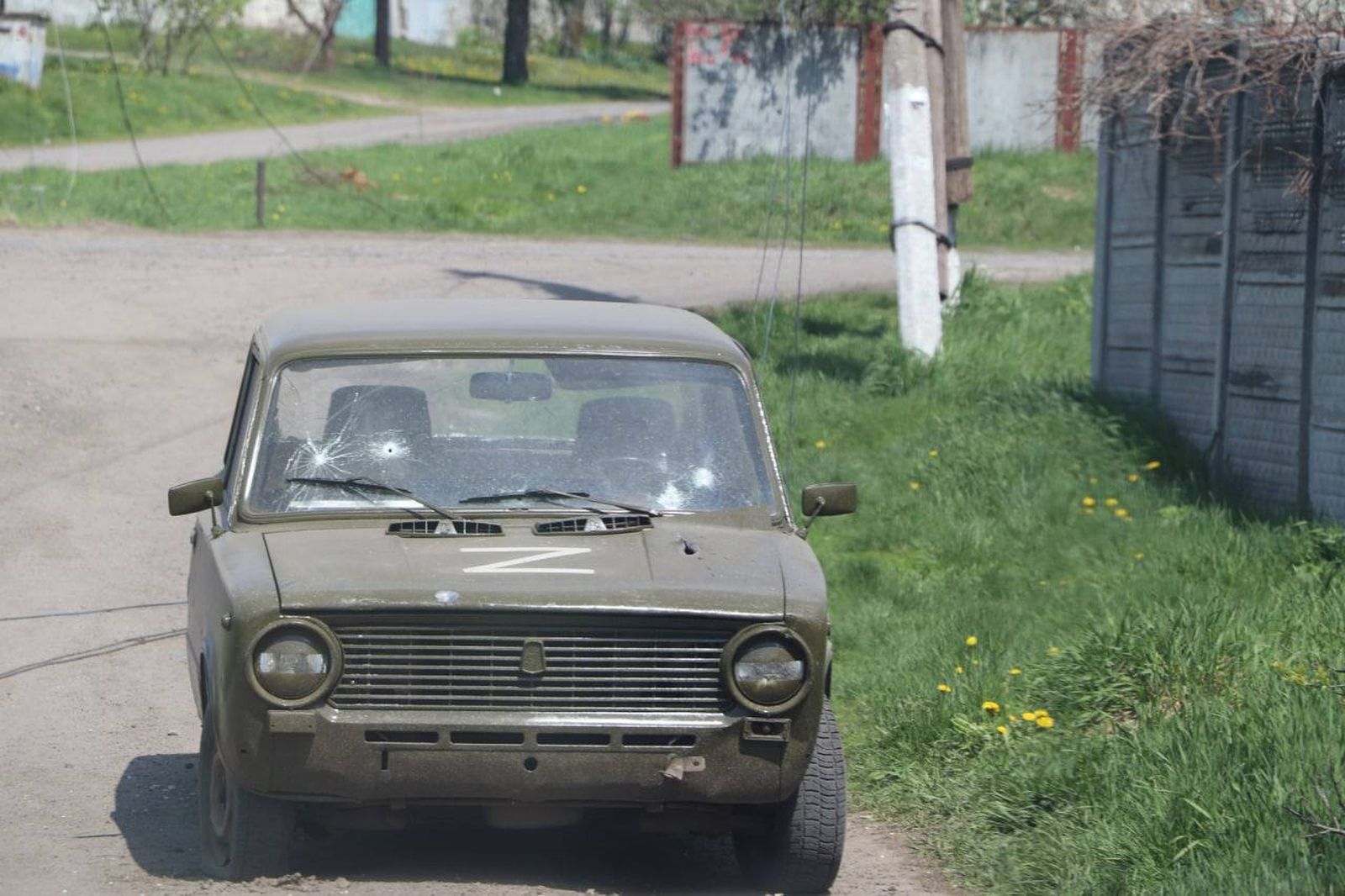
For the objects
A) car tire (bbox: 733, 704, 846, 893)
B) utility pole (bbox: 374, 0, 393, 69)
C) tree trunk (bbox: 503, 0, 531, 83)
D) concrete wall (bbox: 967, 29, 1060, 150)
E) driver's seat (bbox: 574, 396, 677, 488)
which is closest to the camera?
car tire (bbox: 733, 704, 846, 893)

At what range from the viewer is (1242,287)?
10.1 meters

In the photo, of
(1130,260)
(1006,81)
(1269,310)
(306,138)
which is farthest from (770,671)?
(306,138)

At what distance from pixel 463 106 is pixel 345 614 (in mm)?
46365

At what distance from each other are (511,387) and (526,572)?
3.41 ft

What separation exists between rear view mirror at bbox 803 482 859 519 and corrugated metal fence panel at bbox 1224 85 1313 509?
429 centimetres

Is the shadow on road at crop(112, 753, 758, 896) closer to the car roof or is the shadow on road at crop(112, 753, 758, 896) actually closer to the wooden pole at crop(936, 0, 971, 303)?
the car roof

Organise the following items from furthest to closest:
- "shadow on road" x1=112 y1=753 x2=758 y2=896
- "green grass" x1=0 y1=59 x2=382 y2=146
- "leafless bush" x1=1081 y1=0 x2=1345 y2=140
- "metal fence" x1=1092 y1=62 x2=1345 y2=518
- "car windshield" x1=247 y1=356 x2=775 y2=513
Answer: "green grass" x1=0 y1=59 x2=382 y2=146 < "leafless bush" x1=1081 y1=0 x2=1345 y2=140 < "metal fence" x1=1092 y1=62 x2=1345 y2=518 < "car windshield" x1=247 y1=356 x2=775 y2=513 < "shadow on road" x1=112 y1=753 x2=758 y2=896

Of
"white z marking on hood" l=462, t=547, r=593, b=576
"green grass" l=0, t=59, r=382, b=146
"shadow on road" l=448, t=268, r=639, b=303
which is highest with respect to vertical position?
"green grass" l=0, t=59, r=382, b=146

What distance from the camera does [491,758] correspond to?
4918 millimetres

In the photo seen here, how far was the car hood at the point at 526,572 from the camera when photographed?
493 centimetres

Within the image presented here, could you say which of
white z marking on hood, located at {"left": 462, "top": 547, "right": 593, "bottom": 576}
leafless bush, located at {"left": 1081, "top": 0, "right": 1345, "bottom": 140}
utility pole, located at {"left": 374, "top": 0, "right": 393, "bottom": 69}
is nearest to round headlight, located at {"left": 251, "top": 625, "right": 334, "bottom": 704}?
white z marking on hood, located at {"left": 462, "top": 547, "right": 593, "bottom": 576}

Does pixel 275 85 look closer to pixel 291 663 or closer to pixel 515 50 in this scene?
pixel 515 50

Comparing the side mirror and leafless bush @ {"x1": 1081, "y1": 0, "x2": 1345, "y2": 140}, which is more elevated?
leafless bush @ {"x1": 1081, "y1": 0, "x2": 1345, "y2": 140}

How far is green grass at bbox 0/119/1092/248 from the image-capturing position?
23875 mm
